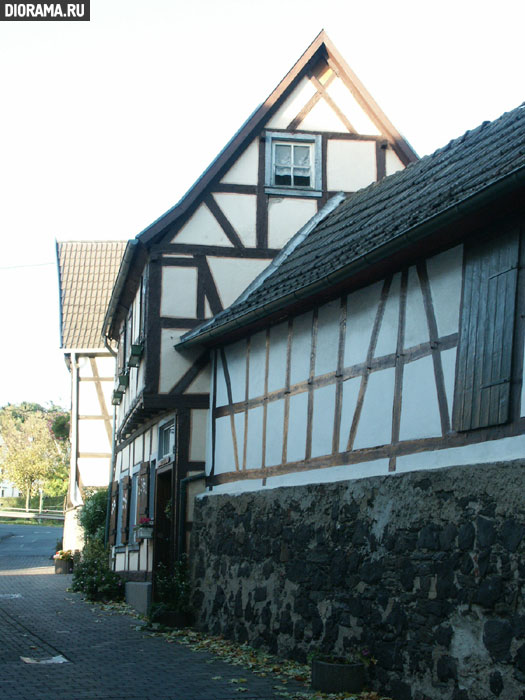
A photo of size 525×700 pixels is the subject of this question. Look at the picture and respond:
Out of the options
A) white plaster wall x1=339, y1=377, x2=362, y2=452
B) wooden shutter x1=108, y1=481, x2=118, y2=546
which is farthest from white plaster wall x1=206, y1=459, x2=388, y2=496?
wooden shutter x1=108, y1=481, x2=118, y2=546

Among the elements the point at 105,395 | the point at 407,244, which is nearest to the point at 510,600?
the point at 407,244

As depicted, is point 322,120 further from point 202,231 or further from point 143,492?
point 143,492

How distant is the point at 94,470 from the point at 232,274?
13574mm

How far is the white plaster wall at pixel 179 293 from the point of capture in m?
15.9

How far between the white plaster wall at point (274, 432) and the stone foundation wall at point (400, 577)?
0.47 m

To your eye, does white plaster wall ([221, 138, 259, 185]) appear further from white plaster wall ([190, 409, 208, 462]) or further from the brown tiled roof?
the brown tiled roof

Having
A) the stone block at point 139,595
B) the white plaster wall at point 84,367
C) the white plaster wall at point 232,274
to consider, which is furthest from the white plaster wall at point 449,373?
the white plaster wall at point 84,367

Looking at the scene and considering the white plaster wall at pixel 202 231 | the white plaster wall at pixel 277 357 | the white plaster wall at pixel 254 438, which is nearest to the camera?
the white plaster wall at pixel 277 357

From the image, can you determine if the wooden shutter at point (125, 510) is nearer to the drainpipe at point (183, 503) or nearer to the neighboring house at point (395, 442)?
the drainpipe at point (183, 503)

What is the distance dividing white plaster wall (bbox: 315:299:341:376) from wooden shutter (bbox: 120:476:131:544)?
966 cm

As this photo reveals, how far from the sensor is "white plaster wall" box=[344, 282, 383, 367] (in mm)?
10242

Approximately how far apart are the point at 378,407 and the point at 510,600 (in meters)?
2.95

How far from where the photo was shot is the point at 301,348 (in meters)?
11.8

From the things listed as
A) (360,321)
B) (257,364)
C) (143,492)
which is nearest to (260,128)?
(257,364)
